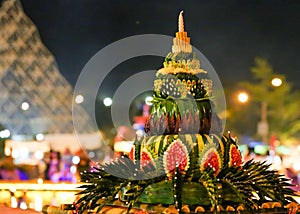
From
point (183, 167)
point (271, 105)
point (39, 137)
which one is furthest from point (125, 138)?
point (271, 105)

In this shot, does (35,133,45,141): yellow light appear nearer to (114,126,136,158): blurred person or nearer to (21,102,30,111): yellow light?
(21,102,30,111): yellow light

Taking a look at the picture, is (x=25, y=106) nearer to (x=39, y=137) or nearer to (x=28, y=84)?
(x=28, y=84)

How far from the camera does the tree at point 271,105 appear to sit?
131ft

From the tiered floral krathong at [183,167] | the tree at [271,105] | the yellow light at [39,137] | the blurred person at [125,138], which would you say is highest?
the tree at [271,105]

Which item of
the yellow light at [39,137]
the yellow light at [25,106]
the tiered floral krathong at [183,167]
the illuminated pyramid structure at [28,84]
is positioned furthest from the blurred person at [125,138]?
the yellow light at [25,106]

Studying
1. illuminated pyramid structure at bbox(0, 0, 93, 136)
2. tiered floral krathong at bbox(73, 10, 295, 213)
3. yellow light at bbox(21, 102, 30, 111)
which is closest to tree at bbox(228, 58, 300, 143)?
illuminated pyramid structure at bbox(0, 0, 93, 136)

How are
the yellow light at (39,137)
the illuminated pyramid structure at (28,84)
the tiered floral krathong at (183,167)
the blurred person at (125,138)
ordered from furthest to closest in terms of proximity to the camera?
the illuminated pyramid structure at (28,84)
the yellow light at (39,137)
the blurred person at (125,138)
the tiered floral krathong at (183,167)

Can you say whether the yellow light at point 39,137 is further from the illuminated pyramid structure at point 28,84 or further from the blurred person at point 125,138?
the blurred person at point 125,138

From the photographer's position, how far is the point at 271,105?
4044 cm

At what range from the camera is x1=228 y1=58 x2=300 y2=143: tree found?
1574 inches

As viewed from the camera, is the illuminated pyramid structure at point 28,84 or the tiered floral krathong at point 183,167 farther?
the illuminated pyramid structure at point 28,84

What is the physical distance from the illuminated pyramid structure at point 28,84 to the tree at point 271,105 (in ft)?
31.3

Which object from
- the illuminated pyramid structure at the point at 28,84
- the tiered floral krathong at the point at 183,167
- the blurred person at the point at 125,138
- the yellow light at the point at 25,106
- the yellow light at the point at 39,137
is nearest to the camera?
the tiered floral krathong at the point at 183,167

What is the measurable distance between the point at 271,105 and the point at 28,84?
14266 mm
